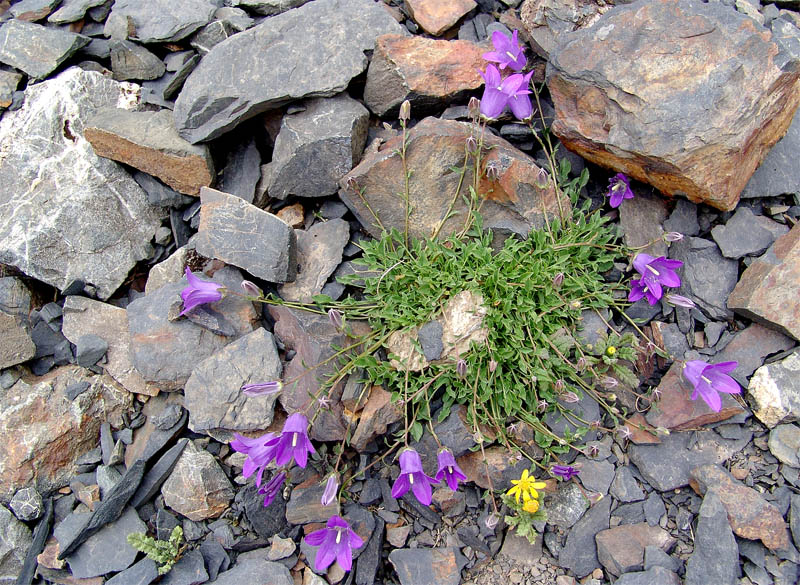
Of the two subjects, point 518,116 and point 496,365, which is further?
point 518,116

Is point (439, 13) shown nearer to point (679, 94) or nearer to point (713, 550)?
point (679, 94)

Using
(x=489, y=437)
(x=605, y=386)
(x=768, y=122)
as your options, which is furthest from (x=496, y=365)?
(x=768, y=122)

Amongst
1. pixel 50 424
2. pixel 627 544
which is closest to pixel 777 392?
pixel 627 544

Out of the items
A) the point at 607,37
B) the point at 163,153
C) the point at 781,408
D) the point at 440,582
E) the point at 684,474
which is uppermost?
the point at 607,37

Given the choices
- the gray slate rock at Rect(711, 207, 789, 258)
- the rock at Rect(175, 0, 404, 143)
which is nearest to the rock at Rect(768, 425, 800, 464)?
the gray slate rock at Rect(711, 207, 789, 258)

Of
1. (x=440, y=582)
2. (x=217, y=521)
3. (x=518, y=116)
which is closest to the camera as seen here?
(x=440, y=582)

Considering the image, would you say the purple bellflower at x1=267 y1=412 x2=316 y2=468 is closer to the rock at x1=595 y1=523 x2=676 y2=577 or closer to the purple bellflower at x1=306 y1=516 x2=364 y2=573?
the purple bellflower at x1=306 y1=516 x2=364 y2=573

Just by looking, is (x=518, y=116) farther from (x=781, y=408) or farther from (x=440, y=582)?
(x=440, y=582)

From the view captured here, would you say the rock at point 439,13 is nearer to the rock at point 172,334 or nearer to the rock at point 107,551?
the rock at point 172,334
